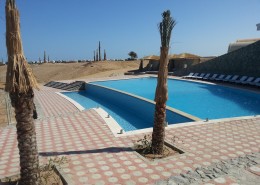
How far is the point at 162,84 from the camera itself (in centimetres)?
657

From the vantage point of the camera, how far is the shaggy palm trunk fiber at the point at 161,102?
6535 millimetres

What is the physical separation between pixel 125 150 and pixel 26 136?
3097mm

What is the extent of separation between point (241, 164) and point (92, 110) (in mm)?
7031

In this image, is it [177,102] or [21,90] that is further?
[177,102]

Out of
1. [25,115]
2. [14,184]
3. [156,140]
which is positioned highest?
[25,115]

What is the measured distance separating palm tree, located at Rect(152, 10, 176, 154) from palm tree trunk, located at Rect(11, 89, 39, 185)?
125 inches

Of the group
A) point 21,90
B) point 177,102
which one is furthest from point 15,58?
point 177,102

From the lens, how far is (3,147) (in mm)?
7309

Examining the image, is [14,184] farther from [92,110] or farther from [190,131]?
[92,110]

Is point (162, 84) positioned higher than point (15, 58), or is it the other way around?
point (15, 58)

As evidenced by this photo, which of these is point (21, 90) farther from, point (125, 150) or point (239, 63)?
point (239, 63)

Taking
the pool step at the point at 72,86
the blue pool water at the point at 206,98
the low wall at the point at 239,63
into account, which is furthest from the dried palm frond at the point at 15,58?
the low wall at the point at 239,63

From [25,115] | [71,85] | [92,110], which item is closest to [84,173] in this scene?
[25,115]

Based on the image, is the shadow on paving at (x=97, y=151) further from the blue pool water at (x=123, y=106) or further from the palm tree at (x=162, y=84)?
the blue pool water at (x=123, y=106)
